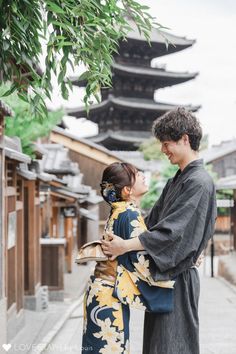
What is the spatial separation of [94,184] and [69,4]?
92.3 ft

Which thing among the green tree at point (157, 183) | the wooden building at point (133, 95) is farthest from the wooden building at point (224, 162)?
the green tree at point (157, 183)

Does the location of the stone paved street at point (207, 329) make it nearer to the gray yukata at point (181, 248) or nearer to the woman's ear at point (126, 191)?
the gray yukata at point (181, 248)

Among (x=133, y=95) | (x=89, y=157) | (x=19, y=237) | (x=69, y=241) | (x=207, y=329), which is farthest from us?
(x=133, y=95)

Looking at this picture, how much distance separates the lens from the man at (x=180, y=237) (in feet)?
10.7

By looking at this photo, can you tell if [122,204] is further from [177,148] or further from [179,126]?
[179,126]

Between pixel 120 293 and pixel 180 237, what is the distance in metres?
0.46

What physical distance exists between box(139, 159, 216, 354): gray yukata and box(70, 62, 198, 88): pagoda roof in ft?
123

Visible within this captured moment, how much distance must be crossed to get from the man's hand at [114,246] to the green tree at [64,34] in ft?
3.63

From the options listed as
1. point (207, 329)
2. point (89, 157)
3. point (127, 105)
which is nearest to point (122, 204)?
point (207, 329)

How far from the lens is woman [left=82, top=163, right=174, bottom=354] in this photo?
335cm

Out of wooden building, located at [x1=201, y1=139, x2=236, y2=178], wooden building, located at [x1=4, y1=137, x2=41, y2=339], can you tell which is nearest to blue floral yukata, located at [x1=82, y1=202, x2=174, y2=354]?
wooden building, located at [x1=4, y1=137, x2=41, y2=339]

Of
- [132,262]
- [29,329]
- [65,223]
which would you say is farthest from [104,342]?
[65,223]

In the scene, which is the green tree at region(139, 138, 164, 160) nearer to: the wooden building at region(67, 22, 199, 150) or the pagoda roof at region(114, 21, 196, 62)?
the wooden building at region(67, 22, 199, 150)

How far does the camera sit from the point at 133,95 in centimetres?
4338
